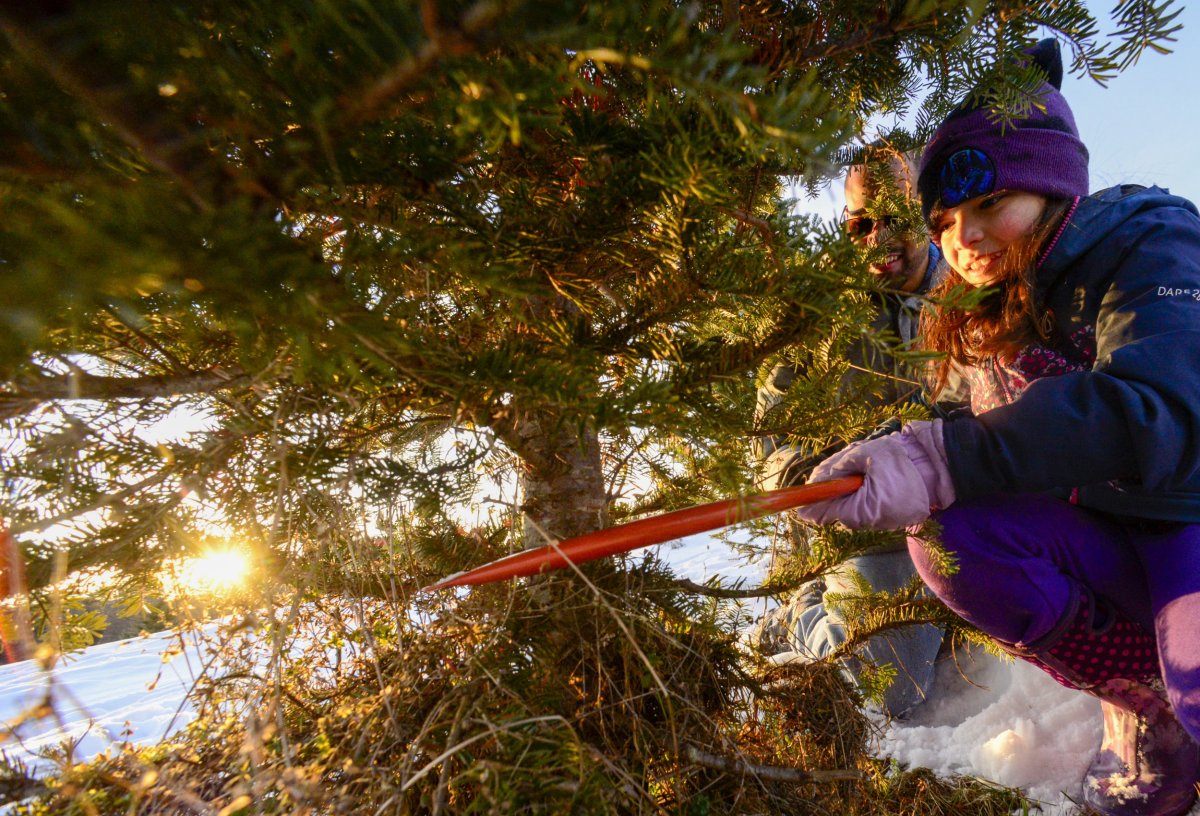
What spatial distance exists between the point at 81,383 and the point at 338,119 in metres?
0.41

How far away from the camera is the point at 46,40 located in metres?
0.26

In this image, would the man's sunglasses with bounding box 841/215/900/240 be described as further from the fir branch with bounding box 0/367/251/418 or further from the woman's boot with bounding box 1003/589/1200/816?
the fir branch with bounding box 0/367/251/418

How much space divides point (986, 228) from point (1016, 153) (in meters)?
0.17

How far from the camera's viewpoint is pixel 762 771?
801mm

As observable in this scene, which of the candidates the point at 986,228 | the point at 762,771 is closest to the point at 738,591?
the point at 762,771

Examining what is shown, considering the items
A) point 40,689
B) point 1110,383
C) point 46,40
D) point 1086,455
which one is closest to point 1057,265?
point 1110,383

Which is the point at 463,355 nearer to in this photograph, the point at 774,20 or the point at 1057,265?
the point at 774,20

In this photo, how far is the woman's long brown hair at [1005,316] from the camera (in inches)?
49.3

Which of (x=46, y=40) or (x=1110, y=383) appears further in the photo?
(x=1110, y=383)

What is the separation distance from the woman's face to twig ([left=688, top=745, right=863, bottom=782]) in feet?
3.42

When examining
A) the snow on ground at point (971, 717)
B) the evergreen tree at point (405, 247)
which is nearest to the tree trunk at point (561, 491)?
the evergreen tree at point (405, 247)

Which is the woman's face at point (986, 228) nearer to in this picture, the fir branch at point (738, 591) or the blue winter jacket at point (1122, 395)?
the blue winter jacket at point (1122, 395)

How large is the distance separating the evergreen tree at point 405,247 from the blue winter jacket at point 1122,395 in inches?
17.4

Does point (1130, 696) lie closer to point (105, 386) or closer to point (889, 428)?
point (889, 428)
